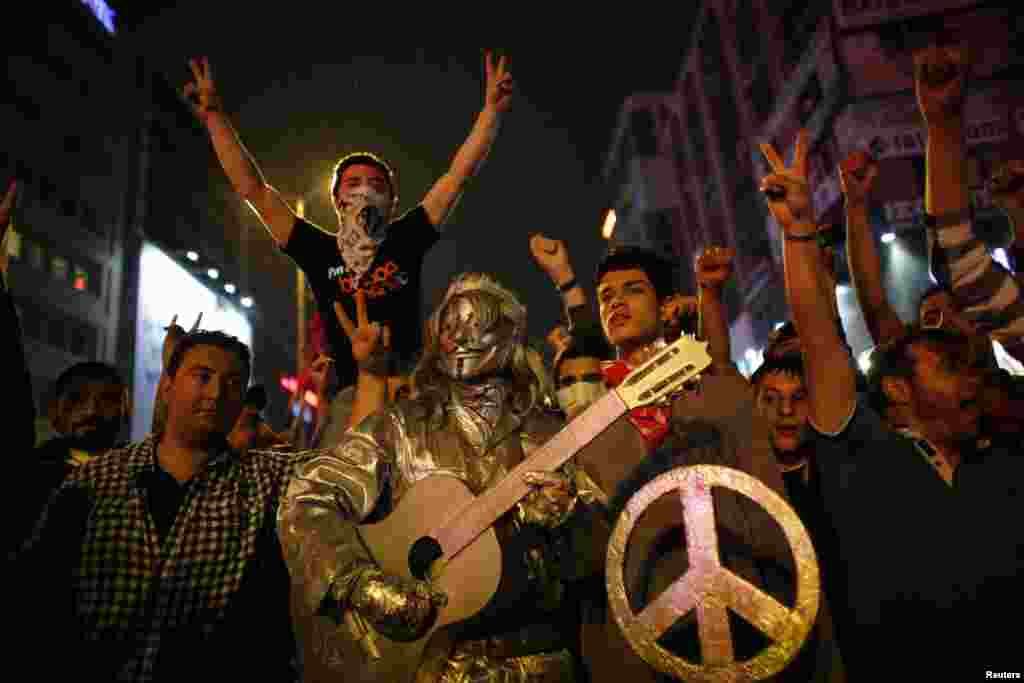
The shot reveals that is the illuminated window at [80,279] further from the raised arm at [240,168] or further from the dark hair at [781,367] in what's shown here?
the dark hair at [781,367]

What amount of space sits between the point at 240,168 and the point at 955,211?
3937mm

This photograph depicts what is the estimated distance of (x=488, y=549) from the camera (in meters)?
2.17

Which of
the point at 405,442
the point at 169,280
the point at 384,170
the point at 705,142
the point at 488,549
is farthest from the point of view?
the point at 169,280

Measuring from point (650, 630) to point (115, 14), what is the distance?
40512mm

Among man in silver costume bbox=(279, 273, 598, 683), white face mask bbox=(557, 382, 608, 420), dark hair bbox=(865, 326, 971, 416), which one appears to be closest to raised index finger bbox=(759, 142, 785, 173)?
dark hair bbox=(865, 326, 971, 416)

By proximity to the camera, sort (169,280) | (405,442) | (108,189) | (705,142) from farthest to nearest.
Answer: (169,280) → (705,142) → (108,189) → (405,442)

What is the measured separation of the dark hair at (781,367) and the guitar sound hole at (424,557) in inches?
71.0

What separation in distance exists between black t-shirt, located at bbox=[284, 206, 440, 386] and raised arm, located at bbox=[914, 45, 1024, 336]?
8.78 ft

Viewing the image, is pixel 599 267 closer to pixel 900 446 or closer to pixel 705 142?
pixel 900 446

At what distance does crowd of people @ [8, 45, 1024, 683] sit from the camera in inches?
86.0

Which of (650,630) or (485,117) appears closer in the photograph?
(650,630)

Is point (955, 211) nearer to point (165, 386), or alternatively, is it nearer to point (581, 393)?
point (581, 393)

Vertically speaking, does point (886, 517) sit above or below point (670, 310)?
Result: below

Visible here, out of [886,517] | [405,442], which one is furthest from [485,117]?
[886,517]
